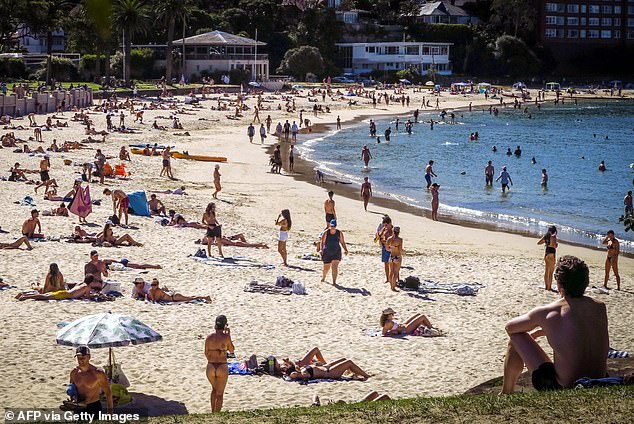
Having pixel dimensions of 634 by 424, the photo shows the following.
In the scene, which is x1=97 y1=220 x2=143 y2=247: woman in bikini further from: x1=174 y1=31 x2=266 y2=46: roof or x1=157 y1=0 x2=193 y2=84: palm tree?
x1=174 y1=31 x2=266 y2=46: roof

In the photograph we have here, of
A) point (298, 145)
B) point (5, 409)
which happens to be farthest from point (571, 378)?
point (298, 145)

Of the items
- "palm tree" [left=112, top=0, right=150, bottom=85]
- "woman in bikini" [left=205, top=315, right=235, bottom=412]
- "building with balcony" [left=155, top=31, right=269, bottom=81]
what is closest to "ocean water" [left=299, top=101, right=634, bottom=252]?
"palm tree" [left=112, top=0, right=150, bottom=85]

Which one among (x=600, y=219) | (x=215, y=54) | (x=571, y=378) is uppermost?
(x=215, y=54)

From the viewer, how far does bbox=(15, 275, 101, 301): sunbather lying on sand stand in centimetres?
1507

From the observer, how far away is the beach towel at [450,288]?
17.2 meters

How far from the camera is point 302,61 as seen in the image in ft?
327

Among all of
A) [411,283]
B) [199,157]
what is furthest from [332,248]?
[199,157]

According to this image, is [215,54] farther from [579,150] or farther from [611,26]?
[611,26]

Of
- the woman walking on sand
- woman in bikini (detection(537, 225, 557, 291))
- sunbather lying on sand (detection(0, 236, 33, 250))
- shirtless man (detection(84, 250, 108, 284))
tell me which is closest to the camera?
shirtless man (detection(84, 250, 108, 284))

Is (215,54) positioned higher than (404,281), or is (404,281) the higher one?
(215,54)

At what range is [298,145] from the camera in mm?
52906

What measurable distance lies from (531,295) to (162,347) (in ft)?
25.0

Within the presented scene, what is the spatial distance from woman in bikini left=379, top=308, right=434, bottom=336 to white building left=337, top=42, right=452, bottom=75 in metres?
98.6

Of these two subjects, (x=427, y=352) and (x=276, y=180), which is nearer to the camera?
(x=427, y=352)
